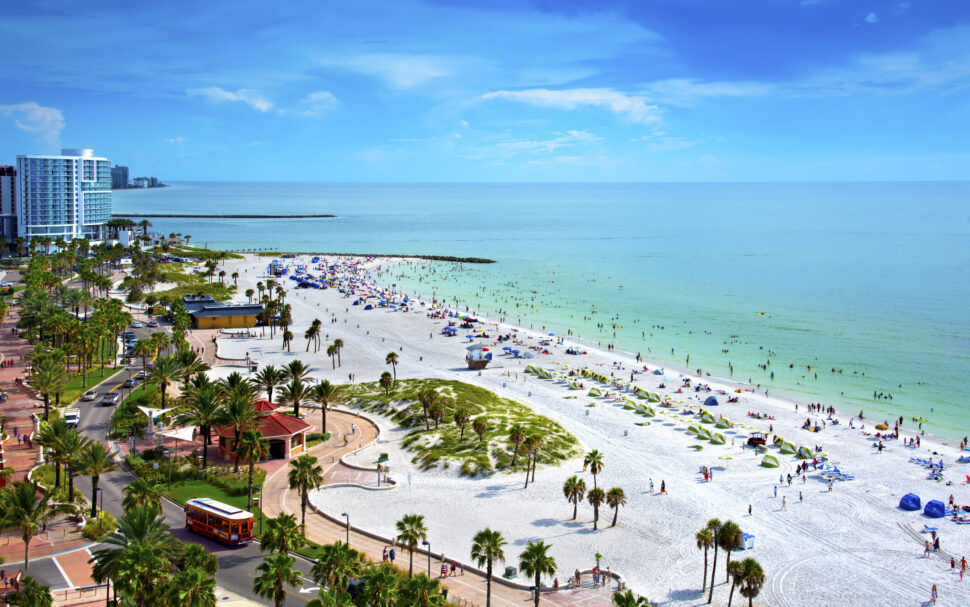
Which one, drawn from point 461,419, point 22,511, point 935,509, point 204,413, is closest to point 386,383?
point 461,419

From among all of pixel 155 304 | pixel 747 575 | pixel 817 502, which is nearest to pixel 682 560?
pixel 747 575

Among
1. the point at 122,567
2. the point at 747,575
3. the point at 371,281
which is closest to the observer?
the point at 122,567

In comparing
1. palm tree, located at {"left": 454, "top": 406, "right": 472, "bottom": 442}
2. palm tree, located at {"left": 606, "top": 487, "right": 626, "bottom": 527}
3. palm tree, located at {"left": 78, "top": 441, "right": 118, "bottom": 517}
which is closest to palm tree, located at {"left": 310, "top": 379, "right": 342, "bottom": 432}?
palm tree, located at {"left": 454, "top": 406, "right": 472, "bottom": 442}

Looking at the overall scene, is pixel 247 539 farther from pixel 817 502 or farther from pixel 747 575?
pixel 817 502

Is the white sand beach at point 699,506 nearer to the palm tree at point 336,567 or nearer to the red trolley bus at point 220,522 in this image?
the red trolley bus at point 220,522

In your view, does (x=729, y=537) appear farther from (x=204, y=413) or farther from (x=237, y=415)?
(x=204, y=413)
